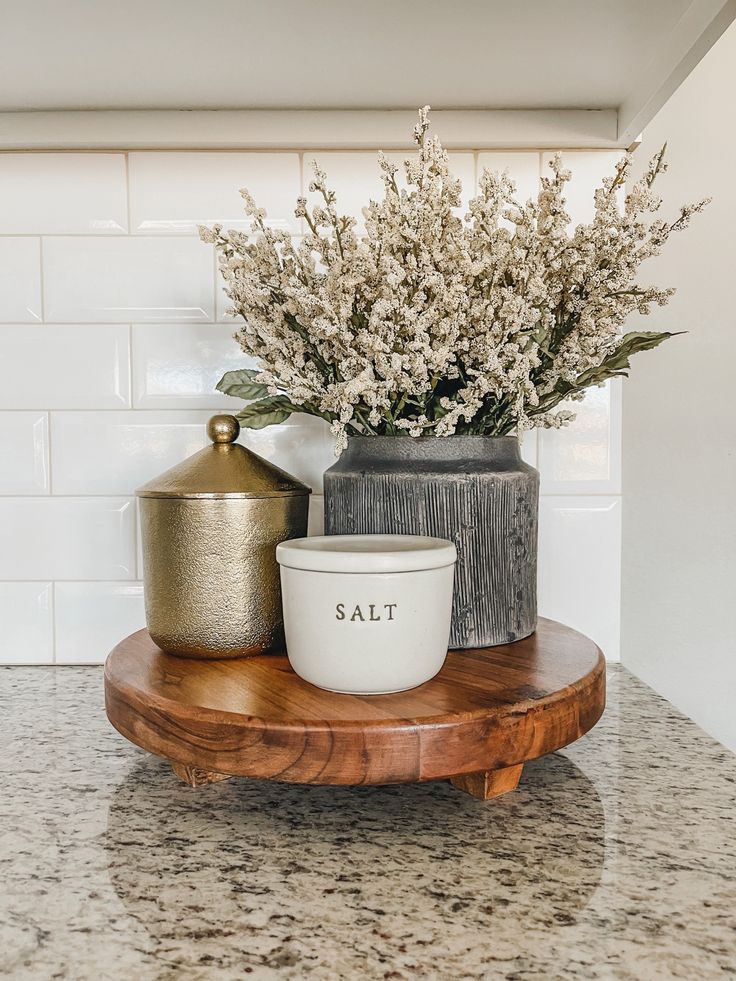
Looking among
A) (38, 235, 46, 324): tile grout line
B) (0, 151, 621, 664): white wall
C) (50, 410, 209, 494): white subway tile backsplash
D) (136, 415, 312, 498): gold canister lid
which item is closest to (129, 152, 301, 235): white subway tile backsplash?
(0, 151, 621, 664): white wall

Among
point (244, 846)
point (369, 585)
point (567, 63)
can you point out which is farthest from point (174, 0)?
point (244, 846)

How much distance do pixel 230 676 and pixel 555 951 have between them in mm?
304

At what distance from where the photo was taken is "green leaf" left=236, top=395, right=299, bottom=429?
2.31ft

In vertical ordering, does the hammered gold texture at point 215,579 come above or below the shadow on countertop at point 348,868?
above

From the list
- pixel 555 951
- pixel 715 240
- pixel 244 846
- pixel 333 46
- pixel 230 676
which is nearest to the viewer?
pixel 555 951

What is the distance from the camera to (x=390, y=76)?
2.52ft

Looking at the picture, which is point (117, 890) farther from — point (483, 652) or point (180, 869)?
point (483, 652)

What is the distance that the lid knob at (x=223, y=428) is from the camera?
2.30 ft

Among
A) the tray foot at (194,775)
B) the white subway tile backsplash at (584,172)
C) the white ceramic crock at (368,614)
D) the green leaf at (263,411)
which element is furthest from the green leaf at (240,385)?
the white subway tile backsplash at (584,172)

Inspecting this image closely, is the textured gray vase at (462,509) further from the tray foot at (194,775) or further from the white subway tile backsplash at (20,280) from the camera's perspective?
the white subway tile backsplash at (20,280)

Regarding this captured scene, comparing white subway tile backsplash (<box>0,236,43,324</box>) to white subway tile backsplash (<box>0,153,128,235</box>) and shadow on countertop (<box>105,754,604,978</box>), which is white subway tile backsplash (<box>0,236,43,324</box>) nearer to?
white subway tile backsplash (<box>0,153,128,235</box>)

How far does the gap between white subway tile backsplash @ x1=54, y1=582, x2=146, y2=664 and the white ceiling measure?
0.55 meters

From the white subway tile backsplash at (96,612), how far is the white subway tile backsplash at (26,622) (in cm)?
1

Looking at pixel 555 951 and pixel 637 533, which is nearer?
pixel 555 951
